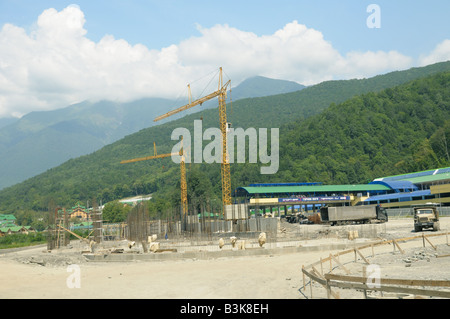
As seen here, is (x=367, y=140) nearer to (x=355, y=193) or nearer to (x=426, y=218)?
(x=355, y=193)

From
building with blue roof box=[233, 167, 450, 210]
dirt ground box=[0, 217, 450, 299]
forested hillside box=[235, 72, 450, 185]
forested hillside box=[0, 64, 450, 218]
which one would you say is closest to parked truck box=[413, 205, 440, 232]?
dirt ground box=[0, 217, 450, 299]

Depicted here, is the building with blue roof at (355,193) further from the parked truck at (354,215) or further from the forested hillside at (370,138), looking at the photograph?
the forested hillside at (370,138)

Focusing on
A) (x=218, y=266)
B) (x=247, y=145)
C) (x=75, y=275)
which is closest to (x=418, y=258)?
(x=218, y=266)

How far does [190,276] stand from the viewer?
19.2 metres

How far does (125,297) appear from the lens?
14523 millimetres

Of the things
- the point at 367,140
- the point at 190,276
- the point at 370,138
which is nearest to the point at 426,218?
the point at 190,276

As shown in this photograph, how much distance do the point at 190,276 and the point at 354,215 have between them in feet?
128

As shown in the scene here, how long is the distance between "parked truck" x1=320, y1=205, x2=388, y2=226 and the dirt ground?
89.3 ft

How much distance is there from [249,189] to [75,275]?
214 feet

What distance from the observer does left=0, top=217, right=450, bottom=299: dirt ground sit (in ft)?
49.4

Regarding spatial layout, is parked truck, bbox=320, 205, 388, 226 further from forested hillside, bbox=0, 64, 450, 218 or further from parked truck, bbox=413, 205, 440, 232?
forested hillside, bbox=0, 64, 450, 218

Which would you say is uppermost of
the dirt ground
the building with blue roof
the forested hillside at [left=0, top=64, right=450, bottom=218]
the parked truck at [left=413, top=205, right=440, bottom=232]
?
the forested hillside at [left=0, top=64, right=450, bottom=218]

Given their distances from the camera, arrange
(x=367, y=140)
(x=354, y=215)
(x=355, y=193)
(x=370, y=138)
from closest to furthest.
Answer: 1. (x=354, y=215)
2. (x=355, y=193)
3. (x=367, y=140)
4. (x=370, y=138)

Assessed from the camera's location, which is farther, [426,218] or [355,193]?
[355,193]
